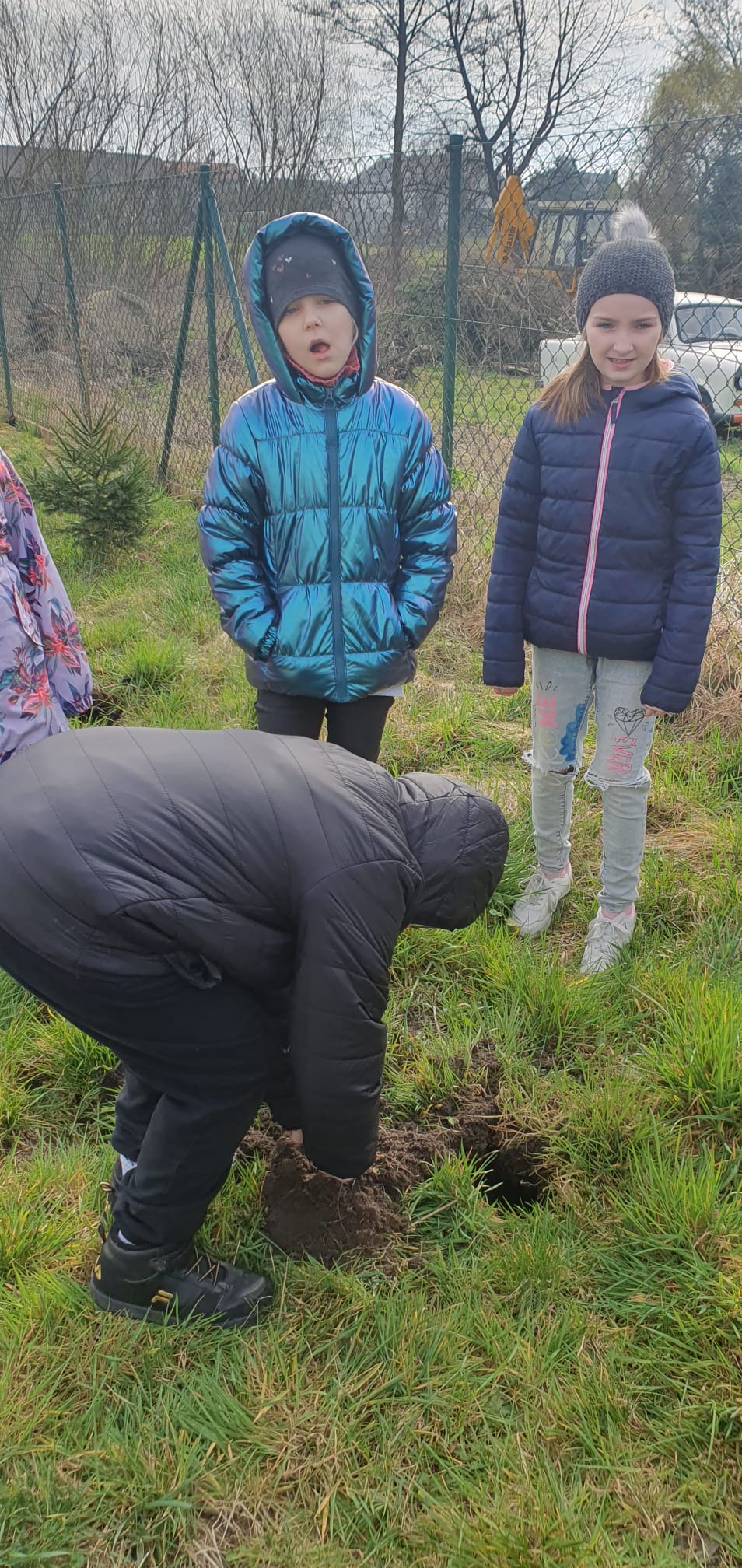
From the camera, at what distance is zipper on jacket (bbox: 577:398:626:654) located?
228 cm

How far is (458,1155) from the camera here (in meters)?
2.09

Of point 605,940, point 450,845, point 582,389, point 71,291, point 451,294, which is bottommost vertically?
point 605,940

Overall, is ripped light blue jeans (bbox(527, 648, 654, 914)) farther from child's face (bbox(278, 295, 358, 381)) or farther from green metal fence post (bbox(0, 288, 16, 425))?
green metal fence post (bbox(0, 288, 16, 425))

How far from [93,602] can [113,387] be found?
431cm

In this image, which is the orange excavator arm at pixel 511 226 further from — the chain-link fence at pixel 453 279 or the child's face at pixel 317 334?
the child's face at pixel 317 334

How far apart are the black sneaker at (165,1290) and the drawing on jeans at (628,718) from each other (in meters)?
1.49

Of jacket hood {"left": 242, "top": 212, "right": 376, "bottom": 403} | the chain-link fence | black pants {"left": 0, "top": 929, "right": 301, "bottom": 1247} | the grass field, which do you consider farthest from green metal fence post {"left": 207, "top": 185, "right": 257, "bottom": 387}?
black pants {"left": 0, "top": 929, "right": 301, "bottom": 1247}

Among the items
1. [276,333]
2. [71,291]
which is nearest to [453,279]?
[276,333]

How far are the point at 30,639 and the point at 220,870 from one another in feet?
3.01

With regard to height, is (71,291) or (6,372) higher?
(71,291)

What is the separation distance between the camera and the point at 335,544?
2.34 metres

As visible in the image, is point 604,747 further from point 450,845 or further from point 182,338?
point 182,338

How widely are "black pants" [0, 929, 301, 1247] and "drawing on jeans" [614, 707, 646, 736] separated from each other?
1.21 meters

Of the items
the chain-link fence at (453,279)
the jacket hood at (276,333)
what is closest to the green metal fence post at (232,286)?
the chain-link fence at (453,279)
